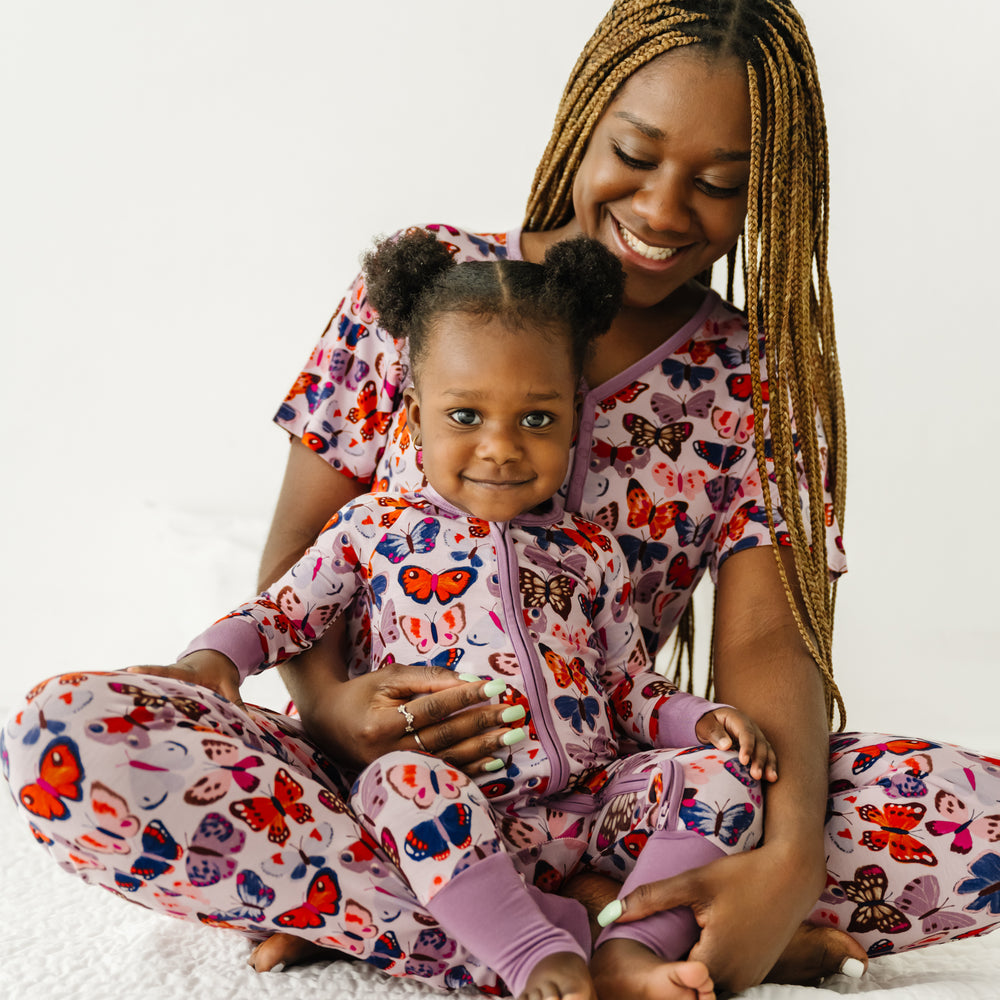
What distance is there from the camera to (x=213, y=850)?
1.03 metres

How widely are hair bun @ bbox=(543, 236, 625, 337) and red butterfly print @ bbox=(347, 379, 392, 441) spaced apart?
12.0 inches

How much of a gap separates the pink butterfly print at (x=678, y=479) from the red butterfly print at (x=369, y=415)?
33 centimetres

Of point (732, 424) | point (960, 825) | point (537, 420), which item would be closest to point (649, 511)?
point (732, 424)

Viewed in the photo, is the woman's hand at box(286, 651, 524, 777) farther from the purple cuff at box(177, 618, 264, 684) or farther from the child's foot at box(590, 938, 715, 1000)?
the child's foot at box(590, 938, 715, 1000)

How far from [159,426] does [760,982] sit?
1.64 m

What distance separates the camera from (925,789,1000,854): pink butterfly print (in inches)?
46.6

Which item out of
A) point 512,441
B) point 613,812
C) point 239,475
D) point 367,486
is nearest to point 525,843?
point 613,812

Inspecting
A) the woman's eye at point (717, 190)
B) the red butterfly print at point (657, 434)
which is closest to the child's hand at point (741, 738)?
the red butterfly print at point (657, 434)

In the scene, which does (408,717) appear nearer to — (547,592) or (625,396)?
(547,592)

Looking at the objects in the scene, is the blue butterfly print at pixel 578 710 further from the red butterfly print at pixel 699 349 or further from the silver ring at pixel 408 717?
the red butterfly print at pixel 699 349

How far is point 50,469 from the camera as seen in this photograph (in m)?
2.39

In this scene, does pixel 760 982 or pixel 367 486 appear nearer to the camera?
pixel 760 982

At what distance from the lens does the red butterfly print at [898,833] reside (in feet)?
3.92

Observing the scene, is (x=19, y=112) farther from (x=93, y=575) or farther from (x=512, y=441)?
(x=512, y=441)
